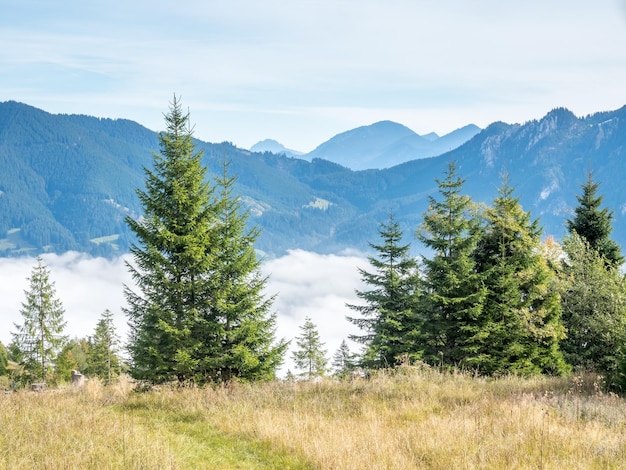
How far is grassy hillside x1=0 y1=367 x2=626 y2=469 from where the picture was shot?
5.95 meters

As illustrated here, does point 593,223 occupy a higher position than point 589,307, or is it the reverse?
point 593,223

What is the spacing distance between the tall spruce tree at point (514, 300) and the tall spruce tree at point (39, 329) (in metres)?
36.4

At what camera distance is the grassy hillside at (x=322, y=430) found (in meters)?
5.95

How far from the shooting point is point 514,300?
2438 cm

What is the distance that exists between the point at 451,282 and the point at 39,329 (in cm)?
3704

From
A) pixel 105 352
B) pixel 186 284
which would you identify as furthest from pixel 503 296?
pixel 105 352

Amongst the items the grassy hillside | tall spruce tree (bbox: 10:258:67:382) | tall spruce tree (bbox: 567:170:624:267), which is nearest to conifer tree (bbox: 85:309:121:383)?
tall spruce tree (bbox: 10:258:67:382)

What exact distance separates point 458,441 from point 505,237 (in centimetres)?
2086

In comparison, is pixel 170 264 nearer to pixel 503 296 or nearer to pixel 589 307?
pixel 503 296

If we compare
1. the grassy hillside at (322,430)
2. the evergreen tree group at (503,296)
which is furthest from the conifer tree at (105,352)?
the grassy hillside at (322,430)

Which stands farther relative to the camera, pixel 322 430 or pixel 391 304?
pixel 391 304

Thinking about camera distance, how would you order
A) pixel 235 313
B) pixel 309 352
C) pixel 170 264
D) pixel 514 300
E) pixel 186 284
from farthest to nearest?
pixel 309 352, pixel 514 300, pixel 235 313, pixel 186 284, pixel 170 264

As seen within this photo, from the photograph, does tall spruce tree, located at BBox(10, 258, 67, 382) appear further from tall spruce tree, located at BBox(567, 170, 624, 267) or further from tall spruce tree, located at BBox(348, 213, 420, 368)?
tall spruce tree, located at BBox(567, 170, 624, 267)

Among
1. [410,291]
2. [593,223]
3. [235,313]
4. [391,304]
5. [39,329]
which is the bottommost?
[39,329]
